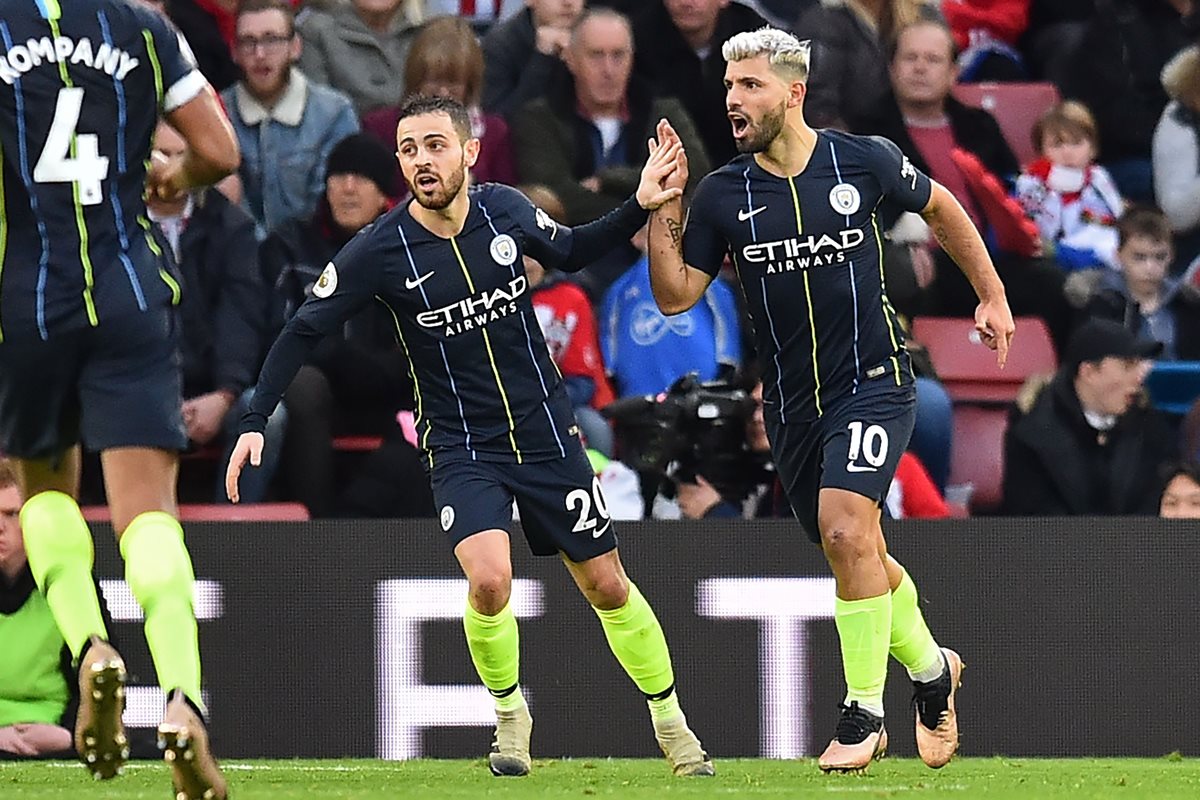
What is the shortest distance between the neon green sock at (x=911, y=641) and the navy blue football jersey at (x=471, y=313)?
46.8 inches

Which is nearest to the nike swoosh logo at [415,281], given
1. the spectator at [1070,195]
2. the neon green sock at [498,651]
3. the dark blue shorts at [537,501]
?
the dark blue shorts at [537,501]

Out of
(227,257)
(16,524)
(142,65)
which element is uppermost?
(142,65)

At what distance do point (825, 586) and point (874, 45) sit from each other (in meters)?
3.68

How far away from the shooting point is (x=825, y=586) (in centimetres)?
928

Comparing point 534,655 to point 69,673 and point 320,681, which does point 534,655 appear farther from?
point 69,673

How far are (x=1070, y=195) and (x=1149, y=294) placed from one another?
0.62 m

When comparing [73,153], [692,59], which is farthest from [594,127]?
[73,153]

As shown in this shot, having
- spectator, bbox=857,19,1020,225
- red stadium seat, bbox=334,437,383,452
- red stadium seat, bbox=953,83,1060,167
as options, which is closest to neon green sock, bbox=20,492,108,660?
red stadium seat, bbox=334,437,383,452

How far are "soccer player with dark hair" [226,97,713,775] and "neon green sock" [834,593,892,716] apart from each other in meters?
0.65

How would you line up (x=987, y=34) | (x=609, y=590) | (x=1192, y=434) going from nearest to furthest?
(x=609, y=590), (x=1192, y=434), (x=987, y=34)

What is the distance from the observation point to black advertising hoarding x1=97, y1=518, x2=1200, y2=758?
927 centimetres

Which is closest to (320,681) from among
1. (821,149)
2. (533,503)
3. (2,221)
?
(533,503)

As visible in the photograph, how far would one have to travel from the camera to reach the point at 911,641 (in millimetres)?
7816

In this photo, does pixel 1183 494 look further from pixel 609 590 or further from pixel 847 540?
pixel 609 590
